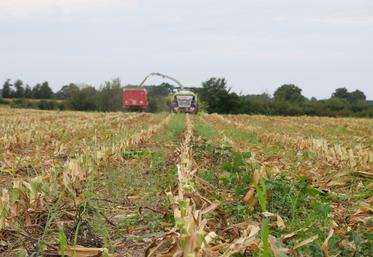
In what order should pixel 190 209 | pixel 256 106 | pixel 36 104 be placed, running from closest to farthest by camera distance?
pixel 190 209 → pixel 256 106 → pixel 36 104

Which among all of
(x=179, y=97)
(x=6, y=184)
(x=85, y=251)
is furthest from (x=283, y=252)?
(x=179, y=97)

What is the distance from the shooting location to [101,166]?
6.98 m

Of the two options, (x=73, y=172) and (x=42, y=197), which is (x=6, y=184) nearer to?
(x=73, y=172)

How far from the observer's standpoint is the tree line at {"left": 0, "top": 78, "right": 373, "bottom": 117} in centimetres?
4562

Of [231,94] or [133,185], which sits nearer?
[133,185]

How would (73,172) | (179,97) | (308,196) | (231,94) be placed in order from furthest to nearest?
1. (231,94)
2. (179,97)
3. (73,172)
4. (308,196)

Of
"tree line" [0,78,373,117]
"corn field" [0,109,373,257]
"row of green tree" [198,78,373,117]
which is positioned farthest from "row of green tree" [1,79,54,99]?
"corn field" [0,109,373,257]

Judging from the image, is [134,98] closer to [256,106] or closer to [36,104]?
[256,106]

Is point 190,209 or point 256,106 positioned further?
point 256,106

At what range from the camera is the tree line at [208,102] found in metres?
45.6

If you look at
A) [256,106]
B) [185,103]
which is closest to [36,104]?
[256,106]

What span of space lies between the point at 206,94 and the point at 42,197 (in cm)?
4319

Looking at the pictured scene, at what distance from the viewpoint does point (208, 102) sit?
153 feet

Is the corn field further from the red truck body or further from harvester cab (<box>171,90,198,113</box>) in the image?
the red truck body
